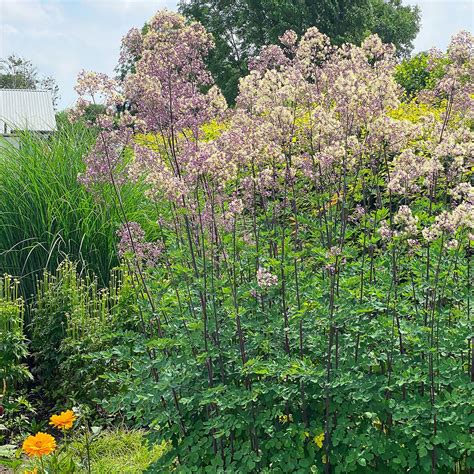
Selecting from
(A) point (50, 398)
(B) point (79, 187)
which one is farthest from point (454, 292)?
(B) point (79, 187)

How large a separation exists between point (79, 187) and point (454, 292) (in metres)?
4.39

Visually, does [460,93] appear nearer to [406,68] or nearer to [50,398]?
[50,398]

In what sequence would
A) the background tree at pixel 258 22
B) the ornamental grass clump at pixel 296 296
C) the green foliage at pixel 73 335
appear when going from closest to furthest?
the ornamental grass clump at pixel 296 296 → the green foliage at pixel 73 335 → the background tree at pixel 258 22

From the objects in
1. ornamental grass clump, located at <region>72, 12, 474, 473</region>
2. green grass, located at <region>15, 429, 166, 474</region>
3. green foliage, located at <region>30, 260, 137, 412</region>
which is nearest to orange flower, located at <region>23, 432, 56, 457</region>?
ornamental grass clump, located at <region>72, 12, 474, 473</region>

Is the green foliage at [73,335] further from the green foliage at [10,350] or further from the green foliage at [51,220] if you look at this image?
the green foliage at [51,220]

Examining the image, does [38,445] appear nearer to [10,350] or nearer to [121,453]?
[121,453]

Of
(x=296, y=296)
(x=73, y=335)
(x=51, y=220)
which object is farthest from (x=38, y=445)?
(x=51, y=220)

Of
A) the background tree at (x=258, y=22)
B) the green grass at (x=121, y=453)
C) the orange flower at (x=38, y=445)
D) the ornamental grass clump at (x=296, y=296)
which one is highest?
the background tree at (x=258, y=22)

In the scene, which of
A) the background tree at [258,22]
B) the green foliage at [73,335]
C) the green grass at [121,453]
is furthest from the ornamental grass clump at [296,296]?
the background tree at [258,22]

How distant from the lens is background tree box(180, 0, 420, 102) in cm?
3028

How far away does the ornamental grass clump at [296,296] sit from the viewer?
3057mm

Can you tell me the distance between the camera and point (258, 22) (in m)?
31.6

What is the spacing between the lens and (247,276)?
4.11 m

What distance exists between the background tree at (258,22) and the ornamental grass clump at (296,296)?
26.1 meters
